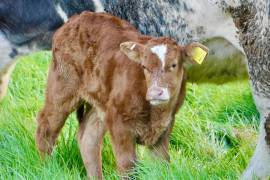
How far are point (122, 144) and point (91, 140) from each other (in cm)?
91

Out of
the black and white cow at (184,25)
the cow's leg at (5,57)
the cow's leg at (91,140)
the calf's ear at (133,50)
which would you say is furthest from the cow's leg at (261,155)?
the cow's leg at (5,57)

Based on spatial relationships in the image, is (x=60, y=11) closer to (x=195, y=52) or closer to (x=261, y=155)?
(x=195, y=52)

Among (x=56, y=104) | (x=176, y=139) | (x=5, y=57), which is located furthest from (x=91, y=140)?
(x=5, y=57)

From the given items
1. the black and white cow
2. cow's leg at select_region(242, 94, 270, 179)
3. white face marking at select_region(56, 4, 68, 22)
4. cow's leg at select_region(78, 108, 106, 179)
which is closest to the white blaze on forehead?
the black and white cow

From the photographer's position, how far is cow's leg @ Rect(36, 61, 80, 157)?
7801mm

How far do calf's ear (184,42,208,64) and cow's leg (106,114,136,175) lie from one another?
2.10 feet

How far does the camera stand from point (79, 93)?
780cm

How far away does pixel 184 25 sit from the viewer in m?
8.26

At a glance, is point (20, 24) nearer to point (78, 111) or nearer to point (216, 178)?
point (78, 111)

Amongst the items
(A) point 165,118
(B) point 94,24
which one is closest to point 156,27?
(B) point 94,24

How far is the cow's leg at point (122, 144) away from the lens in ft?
23.6

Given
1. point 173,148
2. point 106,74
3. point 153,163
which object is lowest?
point 173,148

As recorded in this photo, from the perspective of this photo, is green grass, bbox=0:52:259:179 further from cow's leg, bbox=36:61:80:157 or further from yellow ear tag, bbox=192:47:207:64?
yellow ear tag, bbox=192:47:207:64

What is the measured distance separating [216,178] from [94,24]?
1.47m
